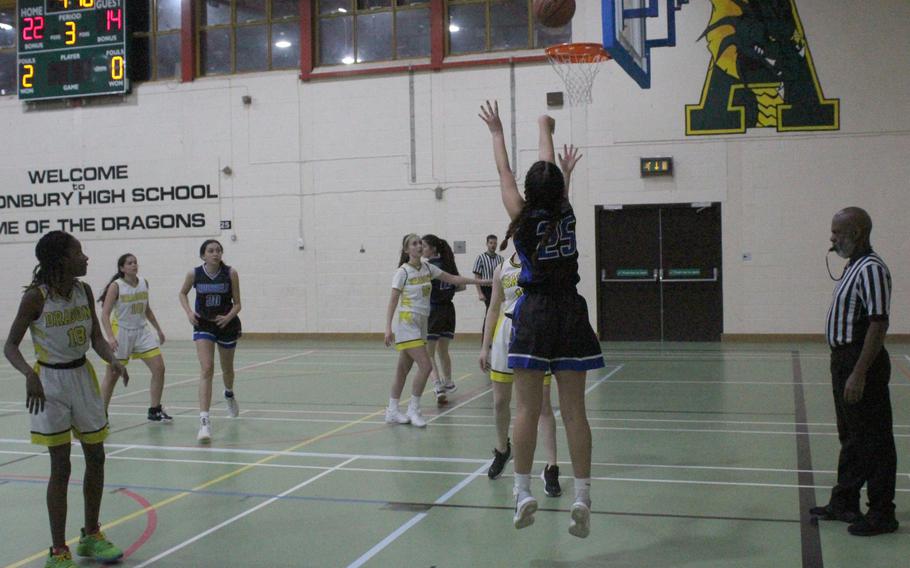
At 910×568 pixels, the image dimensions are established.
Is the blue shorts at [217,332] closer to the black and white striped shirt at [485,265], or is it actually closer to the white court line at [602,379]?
the white court line at [602,379]

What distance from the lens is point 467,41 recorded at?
18.8 metres

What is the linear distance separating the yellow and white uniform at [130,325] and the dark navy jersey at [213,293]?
40.4 inches

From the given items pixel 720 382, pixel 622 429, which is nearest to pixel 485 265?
pixel 720 382

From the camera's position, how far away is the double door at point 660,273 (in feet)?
57.8

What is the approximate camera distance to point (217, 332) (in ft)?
28.1

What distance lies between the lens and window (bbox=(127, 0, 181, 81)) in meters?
20.2

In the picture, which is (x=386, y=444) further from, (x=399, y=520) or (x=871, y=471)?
(x=871, y=471)

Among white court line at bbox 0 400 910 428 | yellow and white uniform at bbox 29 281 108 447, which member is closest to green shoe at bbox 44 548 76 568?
yellow and white uniform at bbox 29 281 108 447

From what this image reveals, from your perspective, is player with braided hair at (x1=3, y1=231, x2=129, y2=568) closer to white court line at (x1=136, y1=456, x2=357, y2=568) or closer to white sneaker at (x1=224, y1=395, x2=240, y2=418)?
white court line at (x1=136, y1=456, x2=357, y2=568)

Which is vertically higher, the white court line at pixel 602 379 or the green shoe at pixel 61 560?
the green shoe at pixel 61 560

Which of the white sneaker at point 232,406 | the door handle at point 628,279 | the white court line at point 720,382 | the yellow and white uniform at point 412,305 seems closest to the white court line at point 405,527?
the yellow and white uniform at point 412,305

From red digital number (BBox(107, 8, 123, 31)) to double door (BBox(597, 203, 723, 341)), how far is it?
1102 cm

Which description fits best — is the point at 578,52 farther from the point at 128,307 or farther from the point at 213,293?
the point at 128,307

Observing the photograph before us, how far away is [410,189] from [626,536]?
47.7ft
